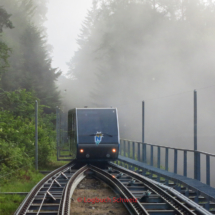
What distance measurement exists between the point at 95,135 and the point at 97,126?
469 mm

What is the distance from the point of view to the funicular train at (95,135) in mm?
17547

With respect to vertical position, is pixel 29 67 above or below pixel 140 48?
below

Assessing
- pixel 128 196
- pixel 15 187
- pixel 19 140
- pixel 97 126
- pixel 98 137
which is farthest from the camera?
pixel 97 126

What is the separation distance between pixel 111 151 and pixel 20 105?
8.34 meters

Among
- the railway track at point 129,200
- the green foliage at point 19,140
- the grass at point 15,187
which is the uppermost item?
A: the green foliage at point 19,140

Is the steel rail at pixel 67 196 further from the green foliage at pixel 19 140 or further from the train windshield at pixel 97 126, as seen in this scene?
the train windshield at pixel 97 126

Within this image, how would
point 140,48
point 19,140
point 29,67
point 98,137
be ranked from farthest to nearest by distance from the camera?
point 140,48 → point 29,67 → point 98,137 → point 19,140

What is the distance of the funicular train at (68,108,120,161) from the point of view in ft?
57.6

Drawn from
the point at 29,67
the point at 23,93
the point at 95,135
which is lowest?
the point at 95,135

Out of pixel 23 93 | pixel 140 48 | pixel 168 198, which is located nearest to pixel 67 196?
pixel 168 198

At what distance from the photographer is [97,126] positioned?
18.0 metres

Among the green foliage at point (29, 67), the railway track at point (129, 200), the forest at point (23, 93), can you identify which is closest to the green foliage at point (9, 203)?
the railway track at point (129, 200)

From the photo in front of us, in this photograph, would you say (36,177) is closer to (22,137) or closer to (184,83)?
(22,137)

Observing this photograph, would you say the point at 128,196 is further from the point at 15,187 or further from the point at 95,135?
the point at 95,135
